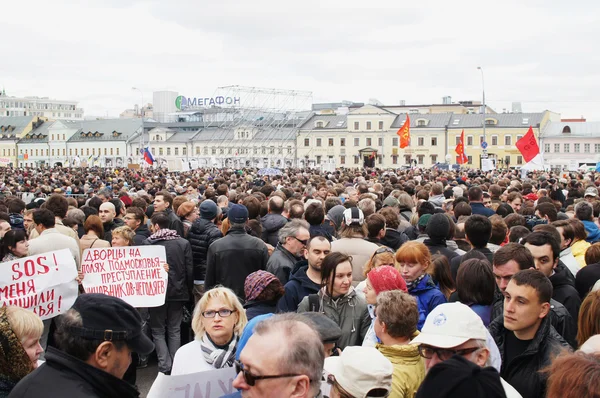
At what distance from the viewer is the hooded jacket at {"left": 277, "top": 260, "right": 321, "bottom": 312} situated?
5.75 m

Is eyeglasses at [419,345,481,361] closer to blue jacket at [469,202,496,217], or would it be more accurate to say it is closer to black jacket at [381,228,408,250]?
black jacket at [381,228,408,250]

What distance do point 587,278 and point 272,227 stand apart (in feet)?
15.8

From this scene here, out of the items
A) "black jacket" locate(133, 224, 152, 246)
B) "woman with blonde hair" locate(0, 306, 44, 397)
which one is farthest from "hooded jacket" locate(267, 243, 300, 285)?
"woman with blonde hair" locate(0, 306, 44, 397)

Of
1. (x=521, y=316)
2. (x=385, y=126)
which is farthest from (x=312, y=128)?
(x=521, y=316)

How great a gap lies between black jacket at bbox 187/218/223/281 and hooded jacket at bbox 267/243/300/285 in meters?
1.69

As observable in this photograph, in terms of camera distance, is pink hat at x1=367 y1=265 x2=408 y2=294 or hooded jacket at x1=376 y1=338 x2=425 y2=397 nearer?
hooded jacket at x1=376 y1=338 x2=425 y2=397

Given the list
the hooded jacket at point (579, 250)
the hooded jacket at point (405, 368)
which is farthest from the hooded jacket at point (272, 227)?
the hooded jacket at point (405, 368)

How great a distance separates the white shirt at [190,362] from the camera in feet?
14.6

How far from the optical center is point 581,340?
13.9ft

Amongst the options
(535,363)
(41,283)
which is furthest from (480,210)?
(41,283)

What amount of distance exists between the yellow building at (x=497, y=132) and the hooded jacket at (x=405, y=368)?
282ft

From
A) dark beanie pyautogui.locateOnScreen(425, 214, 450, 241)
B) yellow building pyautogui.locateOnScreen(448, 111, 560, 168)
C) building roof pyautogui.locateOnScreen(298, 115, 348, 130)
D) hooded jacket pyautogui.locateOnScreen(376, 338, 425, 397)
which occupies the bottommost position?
hooded jacket pyautogui.locateOnScreen(376, 338, 425, 397)

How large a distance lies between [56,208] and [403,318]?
6.00m

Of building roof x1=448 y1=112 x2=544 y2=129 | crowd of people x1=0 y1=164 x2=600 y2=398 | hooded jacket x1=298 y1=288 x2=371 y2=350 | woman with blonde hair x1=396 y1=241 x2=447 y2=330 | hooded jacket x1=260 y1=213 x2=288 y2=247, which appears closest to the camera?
crowd of people x1=0 y1=164 x2=600 y2=398
